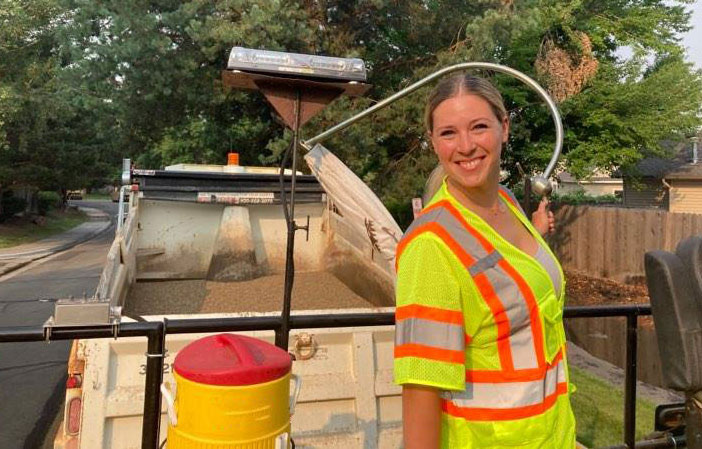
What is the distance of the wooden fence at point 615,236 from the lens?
13.6 metres

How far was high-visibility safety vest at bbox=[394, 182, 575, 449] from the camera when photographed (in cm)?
121

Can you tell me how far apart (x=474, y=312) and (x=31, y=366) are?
7.26 meters

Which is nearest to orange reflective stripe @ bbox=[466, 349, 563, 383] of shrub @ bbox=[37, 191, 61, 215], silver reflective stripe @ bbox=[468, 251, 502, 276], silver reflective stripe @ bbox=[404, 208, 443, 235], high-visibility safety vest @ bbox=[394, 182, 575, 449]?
high-visibility safety vest @ bbox=[394, 182, 575, 449]

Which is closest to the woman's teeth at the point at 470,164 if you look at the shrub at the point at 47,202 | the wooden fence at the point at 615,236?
the wooden fence at the point at 615,236

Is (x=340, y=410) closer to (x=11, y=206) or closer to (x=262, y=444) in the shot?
(x=262, y=444)

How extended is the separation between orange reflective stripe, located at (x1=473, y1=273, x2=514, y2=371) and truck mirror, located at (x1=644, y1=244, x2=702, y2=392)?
102cm

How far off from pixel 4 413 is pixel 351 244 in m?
3.88

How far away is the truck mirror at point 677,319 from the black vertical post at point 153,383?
182 cm

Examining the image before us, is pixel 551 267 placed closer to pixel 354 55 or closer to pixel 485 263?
pixel 485 263

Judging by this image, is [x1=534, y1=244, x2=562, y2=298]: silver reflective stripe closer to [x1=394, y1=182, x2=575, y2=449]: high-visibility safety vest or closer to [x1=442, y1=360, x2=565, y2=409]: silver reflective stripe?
[x1=394, y1=182, x2=575, y2=449]: high-visibility safety vest

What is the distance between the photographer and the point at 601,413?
5.47 meters

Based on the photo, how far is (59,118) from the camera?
24781 mm

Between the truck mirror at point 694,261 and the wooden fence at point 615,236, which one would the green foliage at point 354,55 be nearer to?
the wooden fence at point 615,236

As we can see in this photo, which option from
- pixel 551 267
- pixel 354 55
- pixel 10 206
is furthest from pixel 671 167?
pixel 10 206
